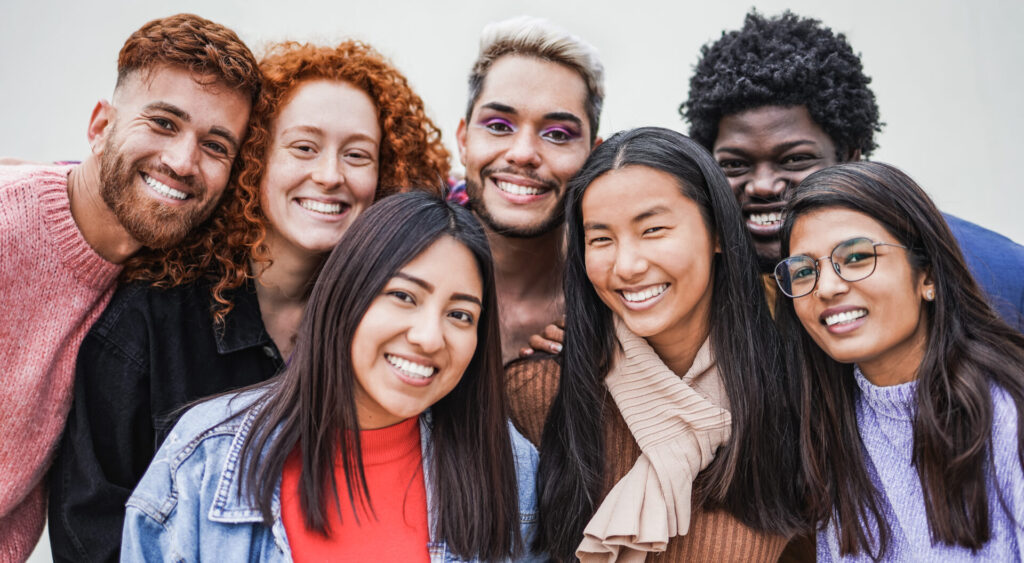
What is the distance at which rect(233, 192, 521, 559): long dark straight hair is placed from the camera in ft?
6.67

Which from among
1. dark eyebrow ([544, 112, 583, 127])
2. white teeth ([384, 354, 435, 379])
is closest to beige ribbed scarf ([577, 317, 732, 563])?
white teeth ([384, 354, 435, 379])

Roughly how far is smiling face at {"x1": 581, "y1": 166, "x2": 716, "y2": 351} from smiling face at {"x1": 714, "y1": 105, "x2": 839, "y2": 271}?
90 cm

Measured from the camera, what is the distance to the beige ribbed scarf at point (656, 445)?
222 centimetres

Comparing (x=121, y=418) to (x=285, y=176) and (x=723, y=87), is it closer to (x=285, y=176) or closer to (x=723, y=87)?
(x=285, y=176)

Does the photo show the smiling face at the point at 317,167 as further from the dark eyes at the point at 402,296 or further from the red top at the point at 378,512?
the red top at the point at 378,512

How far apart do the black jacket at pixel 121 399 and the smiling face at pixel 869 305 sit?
2.02 meters

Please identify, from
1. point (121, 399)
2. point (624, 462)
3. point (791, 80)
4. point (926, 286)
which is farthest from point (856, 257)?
point (121, 399)

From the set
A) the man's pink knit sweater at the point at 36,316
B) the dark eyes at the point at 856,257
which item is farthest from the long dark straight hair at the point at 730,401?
the man's pink knit sweater at the point at 36,316

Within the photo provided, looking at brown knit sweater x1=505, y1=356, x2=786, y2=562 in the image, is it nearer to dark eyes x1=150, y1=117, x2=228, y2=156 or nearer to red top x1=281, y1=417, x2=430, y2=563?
red top x1=281, y1=417, x2=430, y2=563

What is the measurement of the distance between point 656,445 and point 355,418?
947 mm

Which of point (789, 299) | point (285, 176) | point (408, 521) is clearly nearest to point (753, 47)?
point (789, 299)

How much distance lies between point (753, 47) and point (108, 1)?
12.7 feet

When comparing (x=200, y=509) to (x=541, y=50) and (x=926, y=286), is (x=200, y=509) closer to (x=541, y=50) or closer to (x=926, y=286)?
(x=926, y=286)

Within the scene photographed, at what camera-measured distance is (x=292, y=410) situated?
2086 mm
